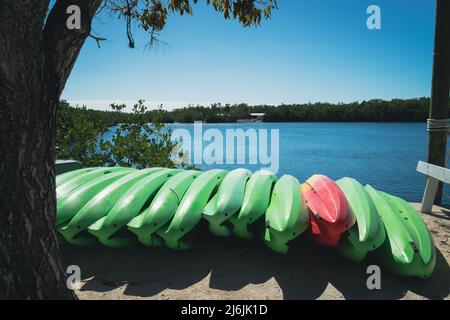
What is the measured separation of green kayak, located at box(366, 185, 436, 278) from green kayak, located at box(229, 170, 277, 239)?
1.14 meters

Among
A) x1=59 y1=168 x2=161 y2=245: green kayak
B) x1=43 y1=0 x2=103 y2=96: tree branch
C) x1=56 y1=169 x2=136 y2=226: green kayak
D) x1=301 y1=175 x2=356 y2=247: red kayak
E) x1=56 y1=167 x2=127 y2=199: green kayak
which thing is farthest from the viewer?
x1=56 y1=167 x2=127 y2=199: green kayak

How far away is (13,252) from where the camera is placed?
6.13 feet

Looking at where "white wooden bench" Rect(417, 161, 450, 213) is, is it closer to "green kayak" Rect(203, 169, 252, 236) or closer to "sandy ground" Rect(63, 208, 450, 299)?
"sandy ground" Rect(63, 208, 450, 299)

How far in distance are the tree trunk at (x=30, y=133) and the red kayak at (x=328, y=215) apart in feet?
6.93

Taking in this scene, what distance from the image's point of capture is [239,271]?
3.04m

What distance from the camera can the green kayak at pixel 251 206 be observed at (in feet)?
10.3

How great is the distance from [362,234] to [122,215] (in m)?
2.15

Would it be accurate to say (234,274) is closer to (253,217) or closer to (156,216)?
(253,217)

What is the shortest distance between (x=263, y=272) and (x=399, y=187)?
23.9 feet

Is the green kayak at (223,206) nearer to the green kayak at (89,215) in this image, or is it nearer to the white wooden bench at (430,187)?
the green kayak at (89,215)

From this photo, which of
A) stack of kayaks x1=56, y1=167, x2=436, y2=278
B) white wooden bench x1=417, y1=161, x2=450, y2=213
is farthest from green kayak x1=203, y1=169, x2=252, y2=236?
white wooden bench x1=417, y1=161, x2=450, y2=213

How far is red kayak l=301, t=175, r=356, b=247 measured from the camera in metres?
2.87
